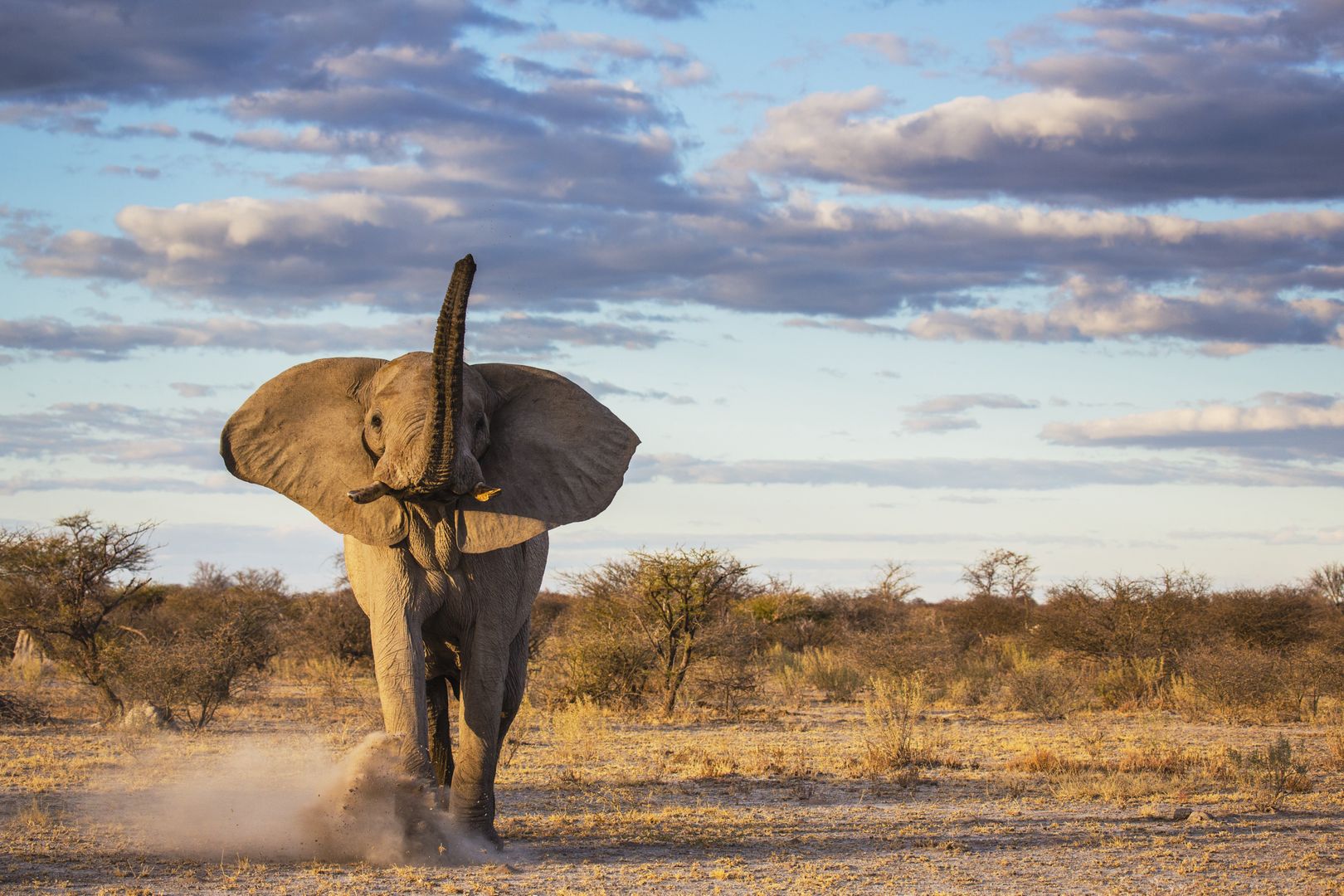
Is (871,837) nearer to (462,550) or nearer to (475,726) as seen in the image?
(475,726)

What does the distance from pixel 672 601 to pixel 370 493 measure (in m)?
14.0

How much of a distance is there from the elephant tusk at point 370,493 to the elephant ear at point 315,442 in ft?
0.68

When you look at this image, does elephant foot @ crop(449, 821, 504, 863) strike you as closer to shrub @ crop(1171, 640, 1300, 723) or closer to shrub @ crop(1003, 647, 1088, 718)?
shrub @ crop(1003, 647, 1088, 718)

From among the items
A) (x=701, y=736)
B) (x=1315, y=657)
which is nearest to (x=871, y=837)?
(x=701, y=736)

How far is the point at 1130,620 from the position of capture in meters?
24.8

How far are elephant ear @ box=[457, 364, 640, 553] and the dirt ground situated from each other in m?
2.05

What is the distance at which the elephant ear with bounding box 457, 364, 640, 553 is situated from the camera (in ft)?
26.9

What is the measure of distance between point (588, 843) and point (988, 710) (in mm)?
12381

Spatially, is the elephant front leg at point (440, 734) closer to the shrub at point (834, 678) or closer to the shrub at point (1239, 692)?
the shrub at point (1239, 692)

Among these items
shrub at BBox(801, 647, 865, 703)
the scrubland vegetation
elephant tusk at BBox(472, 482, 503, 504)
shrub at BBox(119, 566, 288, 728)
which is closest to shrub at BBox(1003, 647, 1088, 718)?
the scrubland vegetation

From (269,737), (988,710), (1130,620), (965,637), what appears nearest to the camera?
(269,737)

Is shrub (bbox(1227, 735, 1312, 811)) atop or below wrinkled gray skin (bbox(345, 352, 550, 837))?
below

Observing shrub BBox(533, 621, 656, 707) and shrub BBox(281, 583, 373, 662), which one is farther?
shrub BBox(281, 583, 373, 662)

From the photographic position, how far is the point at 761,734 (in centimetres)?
1752
